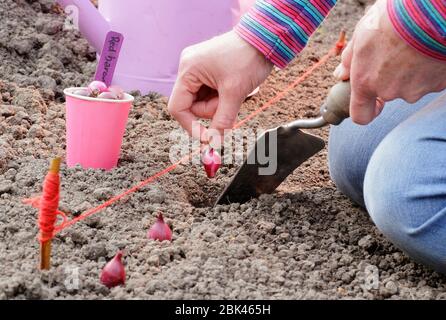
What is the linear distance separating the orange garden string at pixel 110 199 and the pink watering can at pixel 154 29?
0.97ft

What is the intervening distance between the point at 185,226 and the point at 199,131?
19cm

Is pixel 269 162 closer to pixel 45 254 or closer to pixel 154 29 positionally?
pixel 45 254

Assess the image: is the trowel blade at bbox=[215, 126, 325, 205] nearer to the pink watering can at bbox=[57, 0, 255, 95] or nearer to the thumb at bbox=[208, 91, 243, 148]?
the thumb at bbox=[208, 91, 243, 148]

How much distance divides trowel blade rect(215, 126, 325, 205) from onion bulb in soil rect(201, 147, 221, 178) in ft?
0.51

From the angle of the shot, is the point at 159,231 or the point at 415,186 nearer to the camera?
the point at 415,186

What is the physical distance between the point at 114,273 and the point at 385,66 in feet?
1.80

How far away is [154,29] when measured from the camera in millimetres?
2246

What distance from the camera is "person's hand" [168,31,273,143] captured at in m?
1.38

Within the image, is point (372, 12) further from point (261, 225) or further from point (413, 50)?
point (261, 225)

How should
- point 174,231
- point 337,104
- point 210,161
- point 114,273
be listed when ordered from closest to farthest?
point 114,273
point 337,104
point 174,231
point 210,161

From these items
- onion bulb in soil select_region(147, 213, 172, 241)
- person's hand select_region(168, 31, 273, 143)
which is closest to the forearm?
person's hand select_region(168, 31, 273, 143)

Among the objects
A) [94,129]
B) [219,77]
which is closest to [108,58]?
[94,129]

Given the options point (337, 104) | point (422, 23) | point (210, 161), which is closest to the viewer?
point (422, 23)

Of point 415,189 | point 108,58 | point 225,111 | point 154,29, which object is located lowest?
point 415,189
